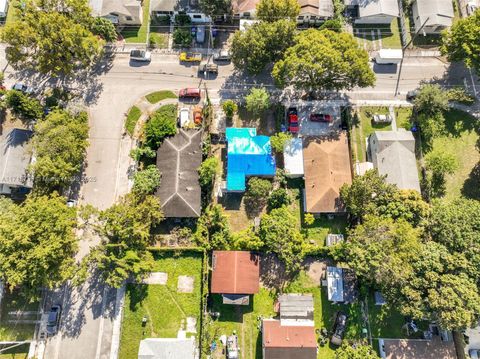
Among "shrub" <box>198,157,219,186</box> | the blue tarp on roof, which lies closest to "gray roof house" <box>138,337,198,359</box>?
"shrub" <box>198,157,219,186</box>

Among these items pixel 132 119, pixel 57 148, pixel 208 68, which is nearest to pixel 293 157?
pixel 208 68

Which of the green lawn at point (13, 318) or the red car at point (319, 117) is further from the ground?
the red car at point (319, 117)

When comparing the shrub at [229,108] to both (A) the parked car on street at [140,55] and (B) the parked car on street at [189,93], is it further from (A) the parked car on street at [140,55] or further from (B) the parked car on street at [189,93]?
(A) the parked car on street at [140,55]

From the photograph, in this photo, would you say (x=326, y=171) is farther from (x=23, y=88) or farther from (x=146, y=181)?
(x=23, y=88)

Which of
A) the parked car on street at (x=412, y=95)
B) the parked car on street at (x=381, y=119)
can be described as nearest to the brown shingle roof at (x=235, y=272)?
the parked car on street at (x=381, y=119)

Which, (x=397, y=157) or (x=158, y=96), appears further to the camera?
(x=158, y=96)

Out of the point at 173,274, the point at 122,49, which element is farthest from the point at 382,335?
the point at 122,49
